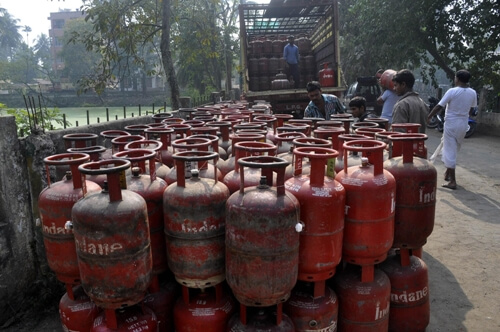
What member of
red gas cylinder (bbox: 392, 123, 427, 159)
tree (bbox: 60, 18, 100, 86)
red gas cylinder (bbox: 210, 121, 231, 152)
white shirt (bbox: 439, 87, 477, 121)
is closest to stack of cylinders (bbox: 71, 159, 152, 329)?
red gas cylinder (bbox: 210, 121, 231, 152)

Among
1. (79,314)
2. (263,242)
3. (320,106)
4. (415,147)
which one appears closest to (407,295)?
(415,147)

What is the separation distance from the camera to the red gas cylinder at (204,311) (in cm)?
257

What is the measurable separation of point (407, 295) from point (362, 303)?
537 millimetres

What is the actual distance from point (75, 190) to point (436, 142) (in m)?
12.3

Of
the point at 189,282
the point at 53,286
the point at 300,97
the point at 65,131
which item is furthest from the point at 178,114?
the point at 189,282

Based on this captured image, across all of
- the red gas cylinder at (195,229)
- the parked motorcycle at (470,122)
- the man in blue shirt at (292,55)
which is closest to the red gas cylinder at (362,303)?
the red gas cylinder at (195,229)

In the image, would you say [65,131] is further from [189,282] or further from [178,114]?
[178,114]

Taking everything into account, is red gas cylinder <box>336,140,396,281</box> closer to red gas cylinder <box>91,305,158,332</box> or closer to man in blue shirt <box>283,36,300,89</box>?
red gas cylinder <box>91,305,158,332</box>

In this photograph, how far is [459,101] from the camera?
21.6 feet

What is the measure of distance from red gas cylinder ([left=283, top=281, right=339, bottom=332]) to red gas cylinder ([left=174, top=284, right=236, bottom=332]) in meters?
0.41

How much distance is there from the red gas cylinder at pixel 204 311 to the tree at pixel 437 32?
13.5m

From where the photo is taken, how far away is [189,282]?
98.0 inches

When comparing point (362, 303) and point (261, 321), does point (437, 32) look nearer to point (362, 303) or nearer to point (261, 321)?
point (362, 303)

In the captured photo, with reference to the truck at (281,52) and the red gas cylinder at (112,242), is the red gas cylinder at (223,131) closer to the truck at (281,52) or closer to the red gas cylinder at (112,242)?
the red gas cylinder at (112,242)
